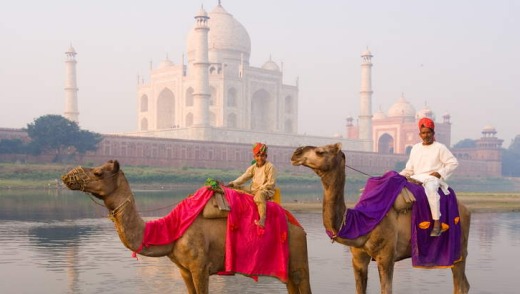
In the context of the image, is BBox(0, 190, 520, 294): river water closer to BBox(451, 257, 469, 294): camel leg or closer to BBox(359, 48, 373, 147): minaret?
BBox(451, 257, 469, 294): camel leg

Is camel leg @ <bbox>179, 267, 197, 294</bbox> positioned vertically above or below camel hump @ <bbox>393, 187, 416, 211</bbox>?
below

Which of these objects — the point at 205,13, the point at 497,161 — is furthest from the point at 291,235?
the point at 497,161

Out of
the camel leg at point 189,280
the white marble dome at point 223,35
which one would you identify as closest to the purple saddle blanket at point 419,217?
the camel leg at point 189,280

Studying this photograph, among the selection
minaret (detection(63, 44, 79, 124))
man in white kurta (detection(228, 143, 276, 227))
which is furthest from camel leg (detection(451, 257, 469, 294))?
minaret (detection(63, 44, 79, 124))

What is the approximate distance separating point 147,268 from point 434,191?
4.71 meters

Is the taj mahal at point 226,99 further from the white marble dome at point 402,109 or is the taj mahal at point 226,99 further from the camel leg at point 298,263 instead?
the camel leg at point 298,263

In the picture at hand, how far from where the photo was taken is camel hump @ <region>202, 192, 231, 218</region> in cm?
518

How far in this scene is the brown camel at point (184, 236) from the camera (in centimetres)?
469

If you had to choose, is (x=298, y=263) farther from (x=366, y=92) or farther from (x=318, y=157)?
(x=366, y=92)

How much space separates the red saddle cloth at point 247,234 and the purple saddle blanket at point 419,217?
63 cm

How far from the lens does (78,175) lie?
461 centimetres

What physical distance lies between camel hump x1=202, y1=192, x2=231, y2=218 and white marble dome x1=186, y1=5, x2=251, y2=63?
6180 centimetres

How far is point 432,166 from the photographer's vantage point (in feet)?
19.0

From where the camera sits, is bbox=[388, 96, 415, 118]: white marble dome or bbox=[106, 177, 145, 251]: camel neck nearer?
bbox=[106, 177, 145, 251]: camel neck
